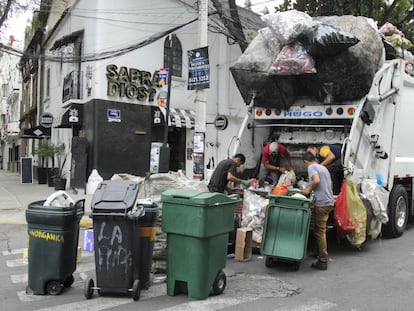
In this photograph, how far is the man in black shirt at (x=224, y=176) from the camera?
302 inches

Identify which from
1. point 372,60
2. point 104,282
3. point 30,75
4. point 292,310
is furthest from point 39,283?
point 30,75

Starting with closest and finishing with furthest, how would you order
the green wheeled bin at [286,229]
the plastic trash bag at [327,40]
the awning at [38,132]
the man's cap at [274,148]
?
the green wheeled bin at [286,229], the plastic trash bag at [327,40], the man's cap at [274,148], the awning at [38,132]

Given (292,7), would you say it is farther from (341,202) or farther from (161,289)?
(161,289)

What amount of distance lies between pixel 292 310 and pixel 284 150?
3.85 meters

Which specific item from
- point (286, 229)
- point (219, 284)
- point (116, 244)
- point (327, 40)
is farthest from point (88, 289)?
point (327, 40)

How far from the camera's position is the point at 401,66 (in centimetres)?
819

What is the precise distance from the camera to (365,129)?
24.5 ft

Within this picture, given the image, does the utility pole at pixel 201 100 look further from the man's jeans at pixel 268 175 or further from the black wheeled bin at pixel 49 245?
the black wheeled bin at pixel 49 245

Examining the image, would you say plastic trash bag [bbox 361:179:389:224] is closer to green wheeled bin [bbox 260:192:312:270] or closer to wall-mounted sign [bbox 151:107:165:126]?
green wheeled bin [bbox 260:192:312:270]

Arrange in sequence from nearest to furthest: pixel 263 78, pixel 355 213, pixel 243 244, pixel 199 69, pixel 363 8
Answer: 1. pixel 243 244
2. pixel 355 213
3. pixel 263 78
4. pixel 199 69
5. pixel 363 8

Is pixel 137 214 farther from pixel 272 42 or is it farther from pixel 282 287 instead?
pixel 272 42

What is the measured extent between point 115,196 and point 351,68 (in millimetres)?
4270

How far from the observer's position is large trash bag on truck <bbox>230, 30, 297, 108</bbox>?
7.62 m

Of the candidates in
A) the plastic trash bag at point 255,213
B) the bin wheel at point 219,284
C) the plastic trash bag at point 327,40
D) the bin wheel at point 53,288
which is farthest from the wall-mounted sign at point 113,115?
Answer: the bin wheel at point 219,284
